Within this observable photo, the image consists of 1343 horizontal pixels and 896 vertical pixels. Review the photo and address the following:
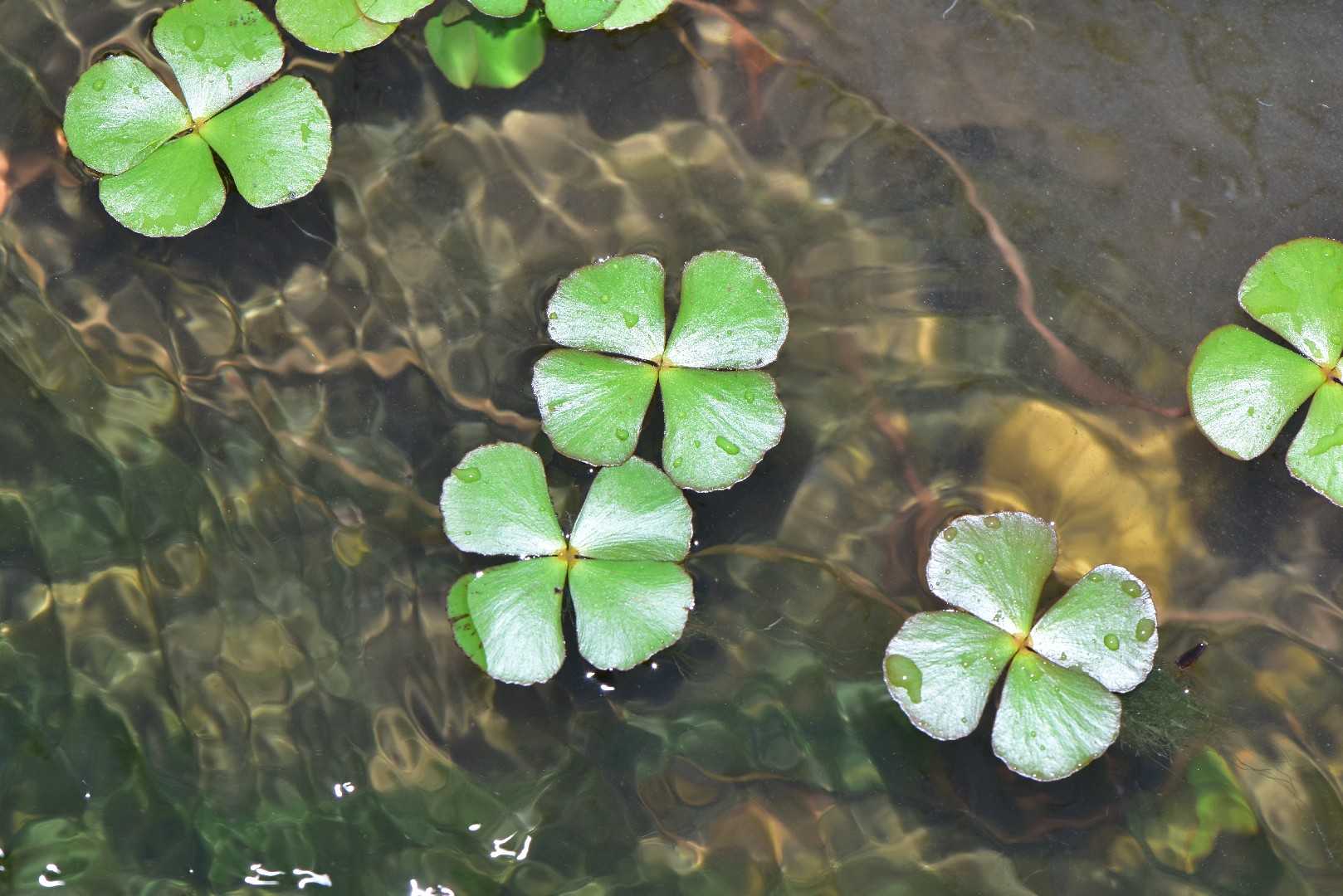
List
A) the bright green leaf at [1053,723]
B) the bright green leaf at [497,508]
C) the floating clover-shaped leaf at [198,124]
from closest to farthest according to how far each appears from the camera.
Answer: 1. the bright green leaf at [1053,723]
2. the bright green leaf at [497,508]
3. the floating clover-shaped leaf at [198,124]

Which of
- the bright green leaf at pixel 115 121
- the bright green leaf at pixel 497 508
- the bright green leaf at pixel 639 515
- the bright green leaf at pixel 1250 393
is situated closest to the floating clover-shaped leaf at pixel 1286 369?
the bright green leaf at pixel 1250 393

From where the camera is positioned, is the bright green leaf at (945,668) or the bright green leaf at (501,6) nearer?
the bright green leaf at (945,668)

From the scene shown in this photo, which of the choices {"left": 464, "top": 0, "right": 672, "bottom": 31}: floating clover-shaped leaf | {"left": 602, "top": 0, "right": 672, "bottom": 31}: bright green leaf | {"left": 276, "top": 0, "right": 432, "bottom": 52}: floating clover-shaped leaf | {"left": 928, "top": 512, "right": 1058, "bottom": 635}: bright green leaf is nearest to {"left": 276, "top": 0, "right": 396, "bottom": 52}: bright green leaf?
{"left": 276, "top": 0, "right": 432, "bottom": 52}: floating clover-shaped leaf

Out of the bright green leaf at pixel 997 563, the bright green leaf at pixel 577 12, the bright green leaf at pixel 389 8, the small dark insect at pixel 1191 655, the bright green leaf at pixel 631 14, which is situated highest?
the bright green leaf at pixel 389 8

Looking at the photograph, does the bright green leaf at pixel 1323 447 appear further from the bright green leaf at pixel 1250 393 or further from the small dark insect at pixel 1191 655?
the small dark insect at pixel 1191 655

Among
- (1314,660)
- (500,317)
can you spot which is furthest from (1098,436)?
(500,317)

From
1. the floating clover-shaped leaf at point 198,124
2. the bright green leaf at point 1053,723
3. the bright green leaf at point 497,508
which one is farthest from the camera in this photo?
the floating clover-shaped leaf at point 198,124

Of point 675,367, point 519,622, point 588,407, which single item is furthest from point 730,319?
point 519,622
